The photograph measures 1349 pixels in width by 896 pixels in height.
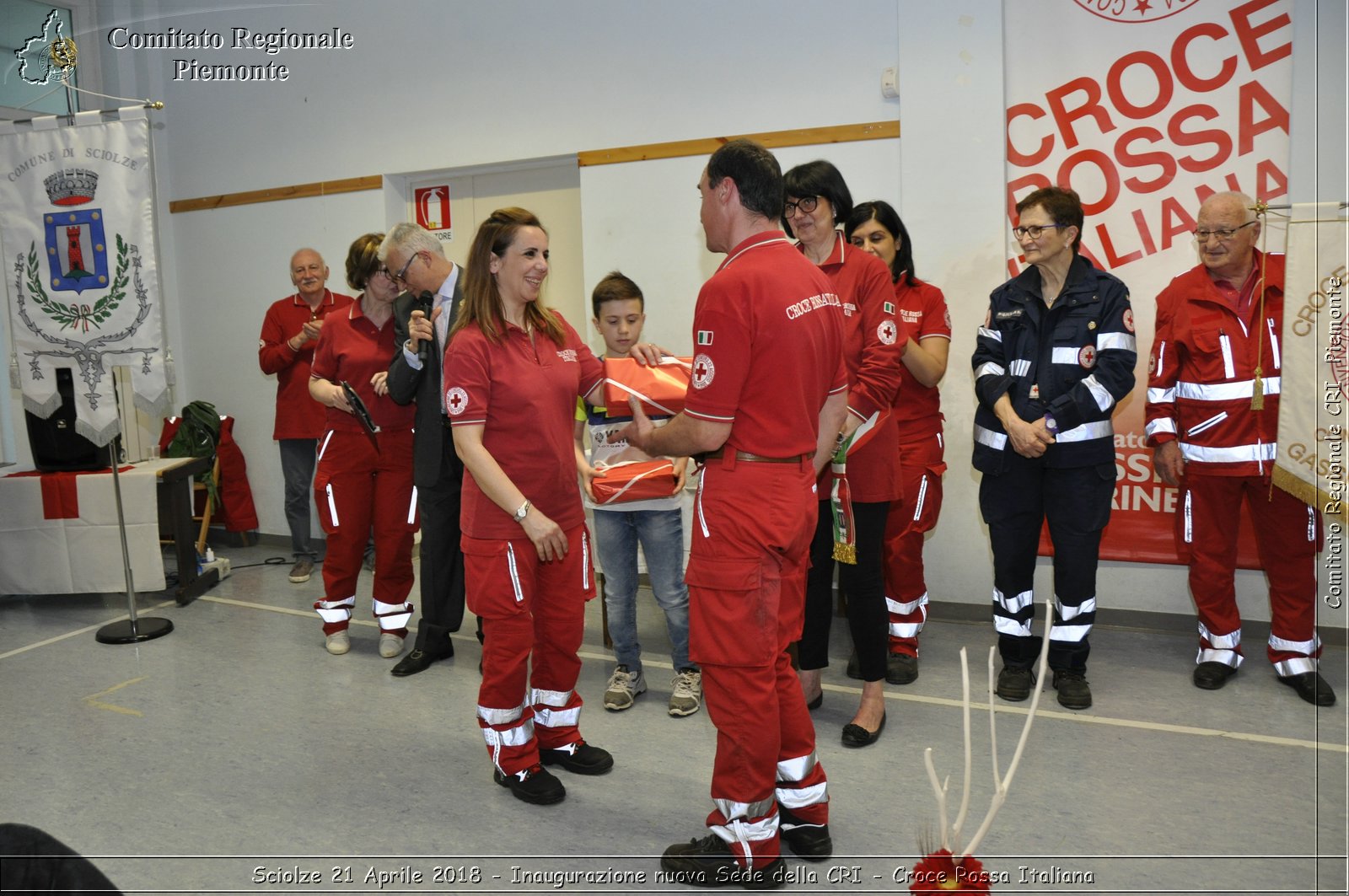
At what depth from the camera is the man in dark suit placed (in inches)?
140

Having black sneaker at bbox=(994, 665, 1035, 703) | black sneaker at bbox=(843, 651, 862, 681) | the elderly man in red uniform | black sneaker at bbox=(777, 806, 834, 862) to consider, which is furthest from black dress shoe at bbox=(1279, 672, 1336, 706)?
black sneaker at bbox=(777, 806, 834, 862)

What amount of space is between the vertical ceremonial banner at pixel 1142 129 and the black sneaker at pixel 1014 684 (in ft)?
3.47

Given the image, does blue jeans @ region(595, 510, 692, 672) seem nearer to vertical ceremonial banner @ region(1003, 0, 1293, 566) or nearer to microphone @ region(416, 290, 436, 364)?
microphone @ region(416, 290, 436, 364)

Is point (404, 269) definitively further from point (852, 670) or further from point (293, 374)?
point (293, 374)

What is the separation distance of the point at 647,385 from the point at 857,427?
709 millimetres

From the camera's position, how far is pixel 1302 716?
11.0 feet

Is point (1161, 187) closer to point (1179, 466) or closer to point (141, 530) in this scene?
point (1179, 466)

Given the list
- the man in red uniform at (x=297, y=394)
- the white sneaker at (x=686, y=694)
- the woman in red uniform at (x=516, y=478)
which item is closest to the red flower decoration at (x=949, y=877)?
the woman in red uniform at (x=516, y=478)

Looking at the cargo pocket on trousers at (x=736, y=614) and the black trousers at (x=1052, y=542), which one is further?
the black trousers at (x=1052, y=542)

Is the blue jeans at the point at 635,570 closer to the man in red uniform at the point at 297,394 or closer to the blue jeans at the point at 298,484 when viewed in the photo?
the man in red uniform at the point at 297,394

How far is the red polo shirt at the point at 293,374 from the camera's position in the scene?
5898 mm

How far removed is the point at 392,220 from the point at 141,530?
2.35 metres

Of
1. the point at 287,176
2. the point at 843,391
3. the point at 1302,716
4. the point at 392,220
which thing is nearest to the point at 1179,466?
the point at 1302,716

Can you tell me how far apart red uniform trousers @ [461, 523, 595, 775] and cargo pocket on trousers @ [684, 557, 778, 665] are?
687 mm
